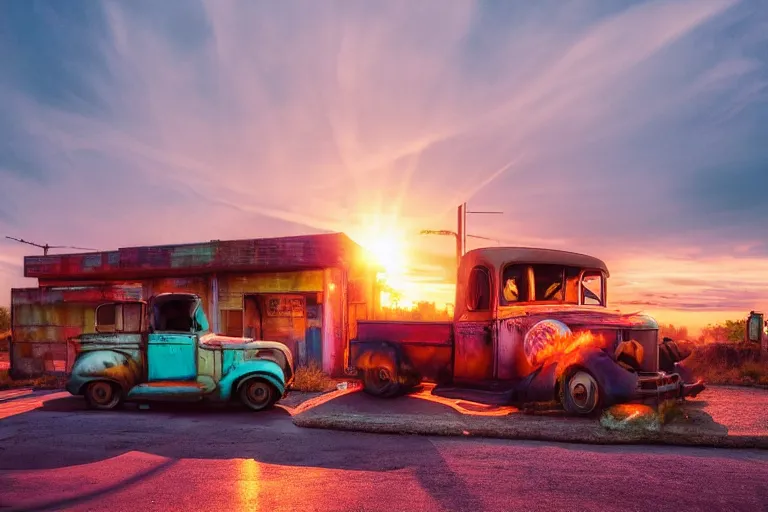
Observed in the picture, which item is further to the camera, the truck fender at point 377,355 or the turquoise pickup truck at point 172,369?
the truck fender at point 377,355

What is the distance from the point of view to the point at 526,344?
803cm

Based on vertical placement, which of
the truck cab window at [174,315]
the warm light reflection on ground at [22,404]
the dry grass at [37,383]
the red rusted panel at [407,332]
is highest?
the truck cab window at [174,315]

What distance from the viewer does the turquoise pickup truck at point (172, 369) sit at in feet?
29.1

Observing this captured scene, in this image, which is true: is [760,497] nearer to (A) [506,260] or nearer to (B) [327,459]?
(B) [327,459]

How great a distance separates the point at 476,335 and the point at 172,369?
5.26m

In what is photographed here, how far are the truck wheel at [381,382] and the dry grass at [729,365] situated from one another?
8.04 metres

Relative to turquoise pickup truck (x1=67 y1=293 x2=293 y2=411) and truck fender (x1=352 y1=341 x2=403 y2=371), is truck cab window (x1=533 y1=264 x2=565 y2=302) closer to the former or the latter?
truck fender (x1=352 y1=341 x2=403 y2=371)

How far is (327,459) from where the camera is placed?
5477 mm

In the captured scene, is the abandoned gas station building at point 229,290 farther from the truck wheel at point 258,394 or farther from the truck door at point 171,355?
the truck door at point 171,355

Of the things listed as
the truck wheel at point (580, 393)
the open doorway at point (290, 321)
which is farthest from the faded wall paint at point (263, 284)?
the truck wheel at point (580, 393)

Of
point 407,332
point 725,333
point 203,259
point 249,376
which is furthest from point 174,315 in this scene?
point 725,333

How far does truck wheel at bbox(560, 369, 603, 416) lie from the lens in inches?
281

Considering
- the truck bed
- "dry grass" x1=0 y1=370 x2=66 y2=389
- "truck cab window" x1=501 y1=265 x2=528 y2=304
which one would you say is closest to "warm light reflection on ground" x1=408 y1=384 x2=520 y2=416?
the truck bed

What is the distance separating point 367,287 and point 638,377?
36.8 feet
